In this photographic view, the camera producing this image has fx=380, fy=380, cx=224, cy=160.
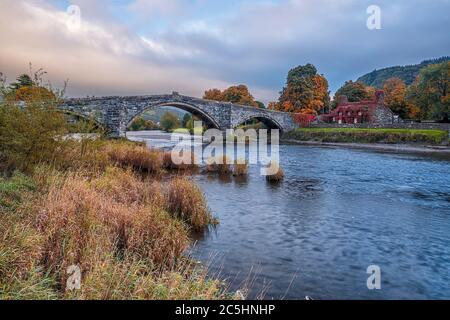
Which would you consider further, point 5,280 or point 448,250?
point 448,250

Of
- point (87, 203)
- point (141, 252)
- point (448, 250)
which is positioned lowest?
point (448, 250)

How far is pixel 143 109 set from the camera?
57375mm

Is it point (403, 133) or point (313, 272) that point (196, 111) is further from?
point (313, 272)

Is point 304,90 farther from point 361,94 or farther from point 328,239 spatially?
point 328,239

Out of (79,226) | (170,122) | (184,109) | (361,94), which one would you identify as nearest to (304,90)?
(361,94)

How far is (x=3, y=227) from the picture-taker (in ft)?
24.9

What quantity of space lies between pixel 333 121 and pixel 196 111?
132ft

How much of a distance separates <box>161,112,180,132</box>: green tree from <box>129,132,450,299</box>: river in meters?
128

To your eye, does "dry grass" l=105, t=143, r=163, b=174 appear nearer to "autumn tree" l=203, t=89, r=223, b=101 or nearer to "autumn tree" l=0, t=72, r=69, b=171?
"autumn tree" l=0, t=72, r=69, b=171

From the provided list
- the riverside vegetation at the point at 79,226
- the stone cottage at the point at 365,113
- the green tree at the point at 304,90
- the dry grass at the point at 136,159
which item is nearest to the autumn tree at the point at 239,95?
the green tree at the point at 304,90

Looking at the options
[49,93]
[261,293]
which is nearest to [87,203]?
[261,293]

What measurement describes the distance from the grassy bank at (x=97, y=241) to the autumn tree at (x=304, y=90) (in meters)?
86.2

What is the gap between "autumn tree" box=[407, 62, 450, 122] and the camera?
7492cm

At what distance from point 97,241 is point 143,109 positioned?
5111cm
